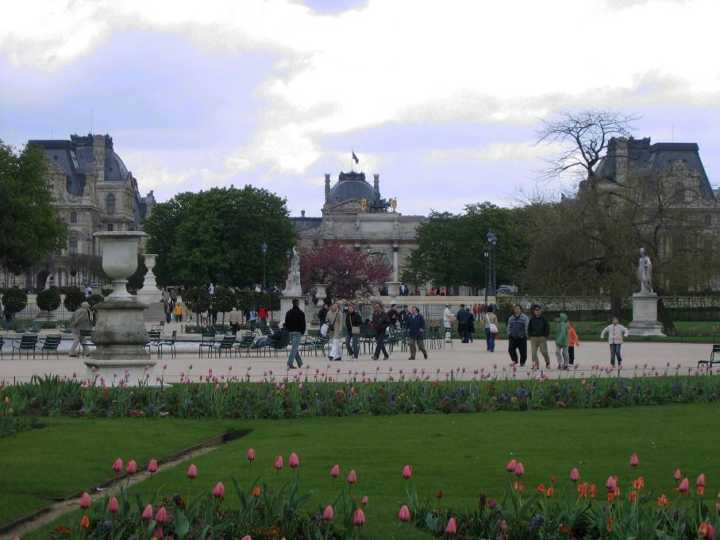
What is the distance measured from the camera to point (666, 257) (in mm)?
50656

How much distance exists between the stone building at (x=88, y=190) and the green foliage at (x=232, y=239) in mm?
32340

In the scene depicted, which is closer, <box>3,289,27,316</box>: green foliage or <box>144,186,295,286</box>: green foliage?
<box>3,289,27,316</box>: green foliage

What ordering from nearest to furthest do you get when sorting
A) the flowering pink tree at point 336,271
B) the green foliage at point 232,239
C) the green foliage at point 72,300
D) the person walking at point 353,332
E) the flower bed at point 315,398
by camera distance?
the flower bed at point 315,398 → the person walking at point 353,332 → the green foliage at point 72,300 → the green foliage at point 232,239 → the flowering pink tree at point 336,271

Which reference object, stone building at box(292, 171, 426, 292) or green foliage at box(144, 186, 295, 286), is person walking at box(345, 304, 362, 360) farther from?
stone building at box(292, 171, 426, 292)

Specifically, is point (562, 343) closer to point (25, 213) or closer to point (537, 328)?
point (537, 328)

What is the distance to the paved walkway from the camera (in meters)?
24.0

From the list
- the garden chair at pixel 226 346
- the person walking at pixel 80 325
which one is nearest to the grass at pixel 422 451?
the person walking at pixel 80 325

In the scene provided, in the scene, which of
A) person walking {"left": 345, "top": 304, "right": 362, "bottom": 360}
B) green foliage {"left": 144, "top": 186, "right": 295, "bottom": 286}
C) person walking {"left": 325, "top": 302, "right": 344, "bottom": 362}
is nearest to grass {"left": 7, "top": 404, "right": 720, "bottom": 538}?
person walking {"left": 325, "top": 302, "right": 344, "bottom": 362}

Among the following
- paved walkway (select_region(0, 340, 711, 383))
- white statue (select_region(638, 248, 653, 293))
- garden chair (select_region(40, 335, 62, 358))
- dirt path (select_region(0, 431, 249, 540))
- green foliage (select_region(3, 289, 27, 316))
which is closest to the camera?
dirt path (select_region(0, 431, 249, 540))

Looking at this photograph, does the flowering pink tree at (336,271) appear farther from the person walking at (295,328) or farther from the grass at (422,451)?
the grass at (422,451)

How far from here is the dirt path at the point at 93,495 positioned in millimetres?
8688

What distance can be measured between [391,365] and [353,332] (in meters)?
3.73

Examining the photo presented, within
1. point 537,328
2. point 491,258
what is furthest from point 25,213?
point 537,328

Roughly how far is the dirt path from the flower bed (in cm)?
245
